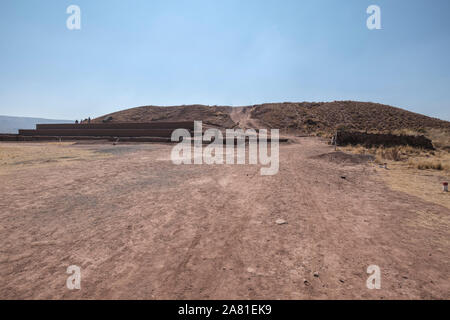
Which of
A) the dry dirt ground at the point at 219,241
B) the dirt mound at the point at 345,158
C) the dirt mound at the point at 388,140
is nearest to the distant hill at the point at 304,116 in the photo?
the dirt mound at the point at 388,140

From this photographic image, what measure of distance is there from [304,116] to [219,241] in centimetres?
4931

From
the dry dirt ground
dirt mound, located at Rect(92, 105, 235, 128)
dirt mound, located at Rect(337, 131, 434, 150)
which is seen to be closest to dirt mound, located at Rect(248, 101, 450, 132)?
dirt mound, located at Rect(92, 105, 235, 128)

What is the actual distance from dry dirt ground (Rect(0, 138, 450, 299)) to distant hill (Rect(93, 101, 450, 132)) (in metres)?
34.7

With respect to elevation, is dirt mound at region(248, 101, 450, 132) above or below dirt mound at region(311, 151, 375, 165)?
above

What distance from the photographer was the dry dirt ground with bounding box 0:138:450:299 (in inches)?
113

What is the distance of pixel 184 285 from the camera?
9.50 feet

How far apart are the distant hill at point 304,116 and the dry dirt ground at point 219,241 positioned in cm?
3473

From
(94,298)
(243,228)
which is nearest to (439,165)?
(243,228)

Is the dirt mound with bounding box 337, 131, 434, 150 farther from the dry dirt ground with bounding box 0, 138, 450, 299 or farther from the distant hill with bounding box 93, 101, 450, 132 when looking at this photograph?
the distant hill with bounding box 93, 101, 450, 132

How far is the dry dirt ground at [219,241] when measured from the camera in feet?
9.42

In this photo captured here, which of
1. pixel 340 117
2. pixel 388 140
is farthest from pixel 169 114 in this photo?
pixel 388 140

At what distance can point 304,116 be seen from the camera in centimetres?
4859
